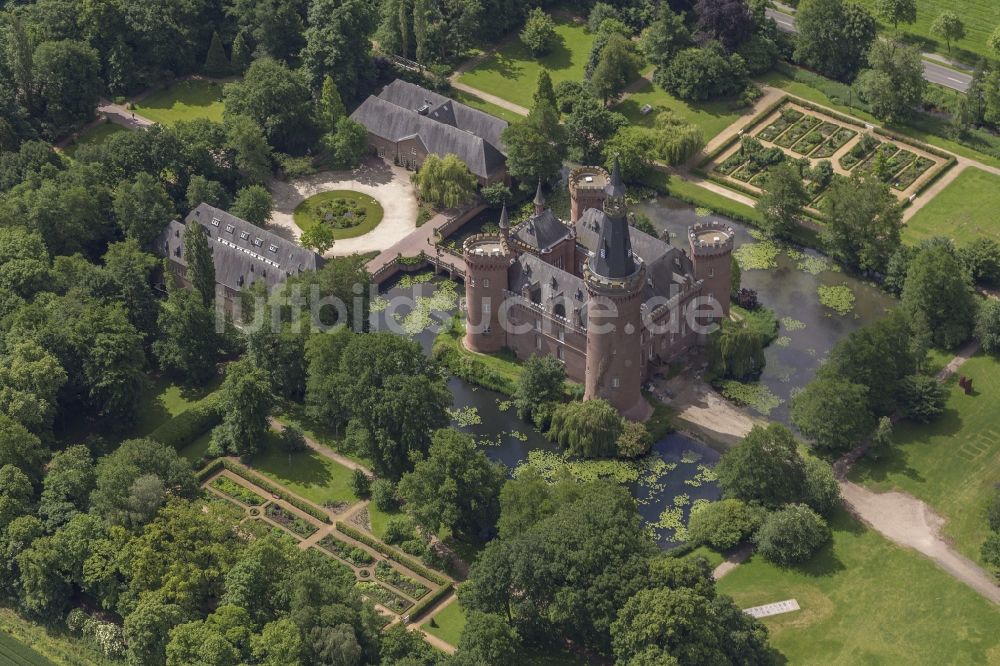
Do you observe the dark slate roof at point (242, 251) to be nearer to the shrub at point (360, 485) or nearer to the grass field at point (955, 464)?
the shrub at point (360, 485)

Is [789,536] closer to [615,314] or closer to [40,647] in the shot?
[615,314]

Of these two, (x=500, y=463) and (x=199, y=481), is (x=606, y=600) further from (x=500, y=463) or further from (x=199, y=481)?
(x=199, y=481)

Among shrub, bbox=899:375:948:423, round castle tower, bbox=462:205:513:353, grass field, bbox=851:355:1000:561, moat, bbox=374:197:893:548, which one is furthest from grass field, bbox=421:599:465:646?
shrub, bbox=899:375:948:423

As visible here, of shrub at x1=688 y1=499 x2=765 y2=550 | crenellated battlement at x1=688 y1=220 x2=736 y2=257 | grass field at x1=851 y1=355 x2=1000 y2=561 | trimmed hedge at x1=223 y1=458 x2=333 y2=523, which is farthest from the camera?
crenellated battlement at x1=688 y1=220 x2=736 y2=257

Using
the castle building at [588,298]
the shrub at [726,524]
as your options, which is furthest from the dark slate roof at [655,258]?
the shrub at [726,524]

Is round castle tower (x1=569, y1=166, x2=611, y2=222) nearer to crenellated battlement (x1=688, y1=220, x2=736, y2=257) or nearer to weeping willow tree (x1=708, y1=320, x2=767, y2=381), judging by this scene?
→ crenellated battlement (x1=688, y1=220, x2=736, y2=257)

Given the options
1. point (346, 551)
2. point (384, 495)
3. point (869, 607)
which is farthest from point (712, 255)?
point (346, 551)
